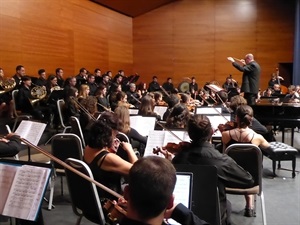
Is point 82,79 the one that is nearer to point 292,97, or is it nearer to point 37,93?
point 37,93

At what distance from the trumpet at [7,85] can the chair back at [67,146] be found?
4.52 meters

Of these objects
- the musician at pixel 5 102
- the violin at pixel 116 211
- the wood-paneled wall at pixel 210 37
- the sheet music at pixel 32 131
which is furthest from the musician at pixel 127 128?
the wood-paneled wall at pixel 210 37

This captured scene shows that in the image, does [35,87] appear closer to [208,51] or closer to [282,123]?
[282,123]

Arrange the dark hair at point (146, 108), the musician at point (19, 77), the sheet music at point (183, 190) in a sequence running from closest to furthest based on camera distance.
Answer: the sheet music at point (183, 190)
the dark hair at point (146, 108)
the musician at point (19, 77)

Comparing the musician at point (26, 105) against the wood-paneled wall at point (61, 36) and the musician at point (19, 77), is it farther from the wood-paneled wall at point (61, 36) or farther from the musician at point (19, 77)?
the wood-paneled wall at point (61, 36)

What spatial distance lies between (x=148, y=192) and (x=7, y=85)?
6969 mm

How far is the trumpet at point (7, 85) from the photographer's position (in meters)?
7.46

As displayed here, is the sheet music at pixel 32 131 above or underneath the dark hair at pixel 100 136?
underneath

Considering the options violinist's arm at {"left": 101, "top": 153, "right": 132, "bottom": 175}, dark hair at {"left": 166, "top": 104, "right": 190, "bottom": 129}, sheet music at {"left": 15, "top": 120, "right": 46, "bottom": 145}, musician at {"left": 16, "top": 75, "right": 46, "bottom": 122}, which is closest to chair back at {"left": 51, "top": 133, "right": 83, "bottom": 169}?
sheet music at {"left": 15, "top": 120, "right": 46, "bottom": 145}

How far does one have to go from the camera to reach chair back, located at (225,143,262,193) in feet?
9.85

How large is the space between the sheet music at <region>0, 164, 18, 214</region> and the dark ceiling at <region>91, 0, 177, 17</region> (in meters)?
11.3

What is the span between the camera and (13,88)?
7629mm

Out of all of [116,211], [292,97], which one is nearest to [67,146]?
[116,211]

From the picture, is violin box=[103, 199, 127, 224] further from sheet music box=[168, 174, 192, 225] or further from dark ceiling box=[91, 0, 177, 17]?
dark ceiling box=[91, 0, 177, 17]
